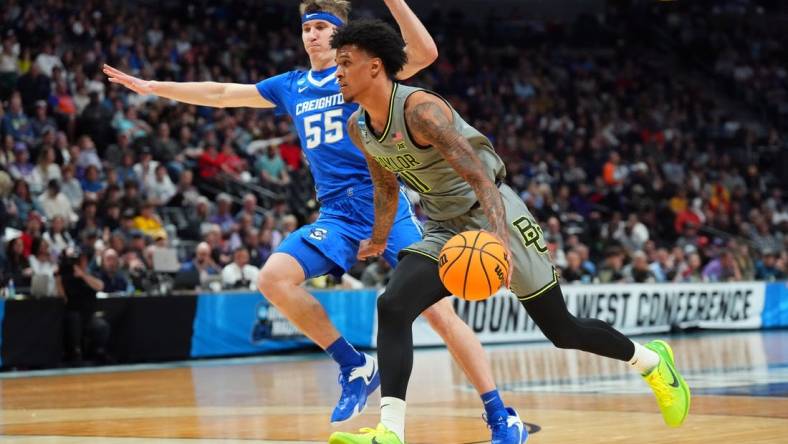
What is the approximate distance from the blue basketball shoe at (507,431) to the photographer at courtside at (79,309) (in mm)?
9115

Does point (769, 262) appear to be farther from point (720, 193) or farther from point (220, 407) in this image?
point (220, 407)

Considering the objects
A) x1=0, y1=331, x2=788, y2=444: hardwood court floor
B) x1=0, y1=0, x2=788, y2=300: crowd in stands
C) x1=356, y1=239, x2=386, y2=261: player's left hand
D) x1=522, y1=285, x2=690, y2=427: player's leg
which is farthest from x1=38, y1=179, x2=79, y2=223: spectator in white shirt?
x1=522, y1=285, x2=690, y2=427: player's leg

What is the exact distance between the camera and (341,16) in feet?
23.3

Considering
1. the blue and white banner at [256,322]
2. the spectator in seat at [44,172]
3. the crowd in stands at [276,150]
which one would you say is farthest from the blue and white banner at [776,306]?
the spectator in seat at [44,172]

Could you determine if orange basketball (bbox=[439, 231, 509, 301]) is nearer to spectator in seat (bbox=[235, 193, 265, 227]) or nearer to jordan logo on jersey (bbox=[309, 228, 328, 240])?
jordan logo on jersey (bbox=[309, 228, 328, 240])

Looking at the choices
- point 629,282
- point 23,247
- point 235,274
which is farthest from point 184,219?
point 629,282

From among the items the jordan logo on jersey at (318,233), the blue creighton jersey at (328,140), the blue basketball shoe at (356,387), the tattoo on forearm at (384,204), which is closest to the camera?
the tattoo on forearm at (384,204)

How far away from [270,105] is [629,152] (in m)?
20.4

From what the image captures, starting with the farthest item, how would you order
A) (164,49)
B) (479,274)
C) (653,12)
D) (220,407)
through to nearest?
1. (653,12)
2. (164,49)
3. (220,407)
4. (479,274)

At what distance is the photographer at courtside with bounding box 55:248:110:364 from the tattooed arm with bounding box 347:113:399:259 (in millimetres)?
8381

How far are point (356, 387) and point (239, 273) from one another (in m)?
9.33

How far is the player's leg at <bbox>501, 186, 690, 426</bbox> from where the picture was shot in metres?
5.58

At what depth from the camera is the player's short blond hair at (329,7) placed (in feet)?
23.0

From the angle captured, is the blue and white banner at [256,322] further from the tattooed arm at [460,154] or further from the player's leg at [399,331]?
the tattooed arm at [460,154]
